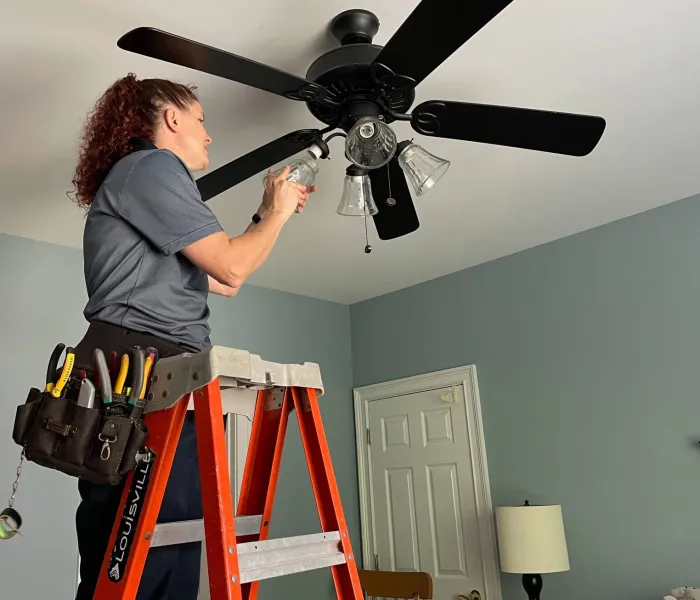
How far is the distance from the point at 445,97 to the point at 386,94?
666 millimetres

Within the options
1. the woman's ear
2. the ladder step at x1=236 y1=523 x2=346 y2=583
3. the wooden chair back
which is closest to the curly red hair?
the woman's ear

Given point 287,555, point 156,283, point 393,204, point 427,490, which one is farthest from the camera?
point 427,490

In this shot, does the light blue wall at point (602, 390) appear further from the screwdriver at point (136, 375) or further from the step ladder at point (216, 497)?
the screwdriver at point (136, 375)

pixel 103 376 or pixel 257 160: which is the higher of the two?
pixel 257 160

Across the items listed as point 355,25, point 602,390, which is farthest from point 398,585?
point 355,25

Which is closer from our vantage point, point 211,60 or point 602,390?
point 211,60

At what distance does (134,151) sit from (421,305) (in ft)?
9.53

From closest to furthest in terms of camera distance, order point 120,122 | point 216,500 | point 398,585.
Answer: point 216,500 < point 120,122 < point 398,585

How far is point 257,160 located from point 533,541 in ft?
7.07

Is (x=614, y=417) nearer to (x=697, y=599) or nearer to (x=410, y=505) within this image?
(x=697, y=599)

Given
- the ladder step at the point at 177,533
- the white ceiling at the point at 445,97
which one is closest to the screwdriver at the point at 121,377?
the ladder step at the point at 177,533

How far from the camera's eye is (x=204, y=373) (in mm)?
1100

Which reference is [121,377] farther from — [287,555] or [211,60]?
[211,60]

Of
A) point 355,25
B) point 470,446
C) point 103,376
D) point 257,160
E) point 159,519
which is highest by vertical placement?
point 355,25
